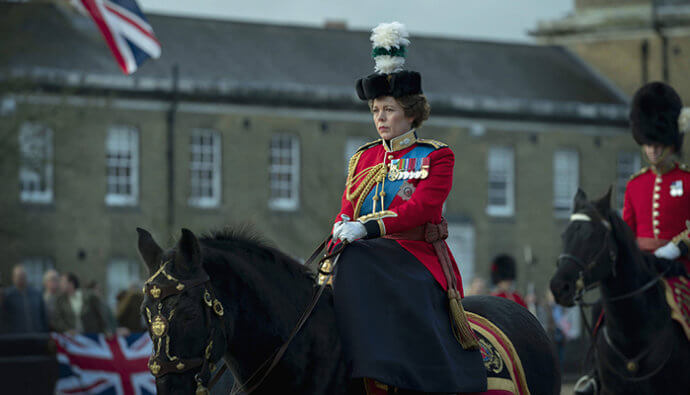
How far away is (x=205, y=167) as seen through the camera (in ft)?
123

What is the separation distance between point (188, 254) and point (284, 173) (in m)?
33.6

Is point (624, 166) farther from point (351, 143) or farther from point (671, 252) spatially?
point (671, 252)

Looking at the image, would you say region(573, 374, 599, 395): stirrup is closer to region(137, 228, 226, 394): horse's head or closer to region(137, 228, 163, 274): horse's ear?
region(137, 228, 226, 394): horse's head

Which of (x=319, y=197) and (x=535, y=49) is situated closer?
(x=319, y=197)

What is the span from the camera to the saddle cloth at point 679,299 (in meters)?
9.11

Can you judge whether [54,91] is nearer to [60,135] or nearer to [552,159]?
[60,135]

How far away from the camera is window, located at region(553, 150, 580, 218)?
43000 millimetres

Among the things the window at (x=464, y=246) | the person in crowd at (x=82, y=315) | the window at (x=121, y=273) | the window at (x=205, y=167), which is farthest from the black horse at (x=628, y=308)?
the window at (x=464, y=246)

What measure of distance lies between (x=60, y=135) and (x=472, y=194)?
46.5ft

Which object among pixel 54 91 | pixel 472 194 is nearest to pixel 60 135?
pixel 54 91

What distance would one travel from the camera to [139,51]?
1284 cm

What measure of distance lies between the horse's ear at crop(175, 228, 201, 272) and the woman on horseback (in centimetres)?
77

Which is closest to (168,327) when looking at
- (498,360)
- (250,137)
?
(498,360)

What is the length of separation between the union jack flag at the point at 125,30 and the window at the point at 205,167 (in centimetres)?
2433
